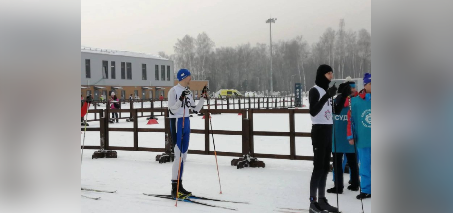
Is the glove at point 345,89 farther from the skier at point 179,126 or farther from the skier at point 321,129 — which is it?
the skier at point 179,126

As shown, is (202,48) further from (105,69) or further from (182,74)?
(182,74)

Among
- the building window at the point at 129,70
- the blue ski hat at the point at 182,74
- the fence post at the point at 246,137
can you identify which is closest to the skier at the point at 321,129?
the blue ski hat at the point at 182,74

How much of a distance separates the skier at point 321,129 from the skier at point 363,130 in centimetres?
82

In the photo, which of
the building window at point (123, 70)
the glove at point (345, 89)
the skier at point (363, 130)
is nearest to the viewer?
the glove at point (345, 89)

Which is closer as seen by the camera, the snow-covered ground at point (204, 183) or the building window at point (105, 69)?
the snow-covered ground at point (204, 183)

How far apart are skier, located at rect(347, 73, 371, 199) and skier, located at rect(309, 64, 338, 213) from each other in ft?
2.70

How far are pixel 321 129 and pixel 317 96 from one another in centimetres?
35

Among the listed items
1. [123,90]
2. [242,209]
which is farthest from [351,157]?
[123,90]

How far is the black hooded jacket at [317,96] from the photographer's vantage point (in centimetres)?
397

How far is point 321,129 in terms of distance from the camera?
4043 millimetres

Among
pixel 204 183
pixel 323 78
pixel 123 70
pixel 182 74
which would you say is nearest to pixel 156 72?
pixel 123 70
